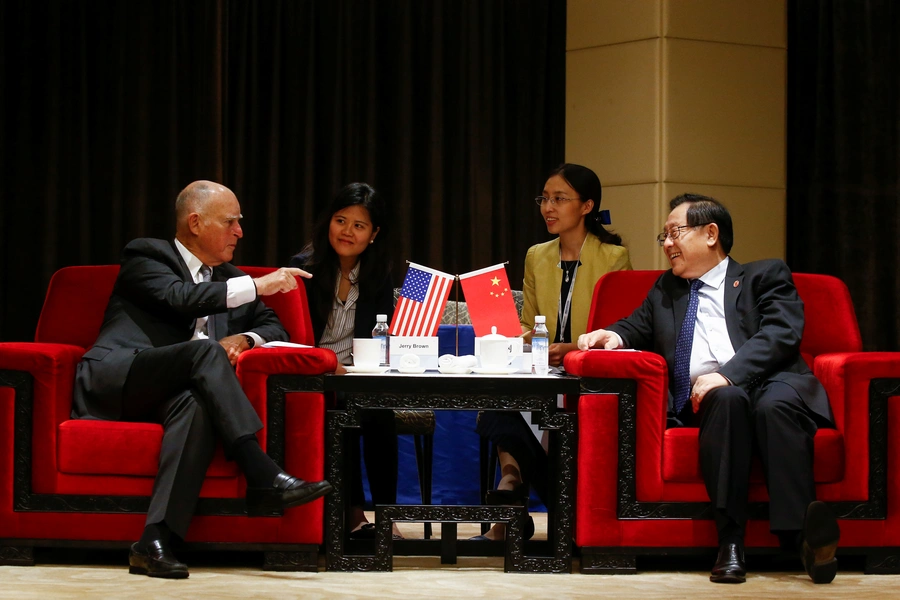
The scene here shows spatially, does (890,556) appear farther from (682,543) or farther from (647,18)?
(647,18)

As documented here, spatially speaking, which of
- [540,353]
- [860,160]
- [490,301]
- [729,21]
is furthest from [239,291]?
→ [860,160]

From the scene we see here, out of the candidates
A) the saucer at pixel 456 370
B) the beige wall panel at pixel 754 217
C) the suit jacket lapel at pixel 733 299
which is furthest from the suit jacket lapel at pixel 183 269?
the beige wall panel at pixel 754 217

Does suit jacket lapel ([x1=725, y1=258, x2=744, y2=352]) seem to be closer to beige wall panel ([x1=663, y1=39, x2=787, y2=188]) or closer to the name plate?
the name plate

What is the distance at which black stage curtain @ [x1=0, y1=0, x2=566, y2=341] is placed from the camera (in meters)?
5.21

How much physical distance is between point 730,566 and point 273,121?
3.69 metres

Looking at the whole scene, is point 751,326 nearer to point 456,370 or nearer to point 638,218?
point 456,370

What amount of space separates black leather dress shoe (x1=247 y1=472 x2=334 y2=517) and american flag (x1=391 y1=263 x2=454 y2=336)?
61cm

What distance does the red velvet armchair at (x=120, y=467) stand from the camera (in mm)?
2840

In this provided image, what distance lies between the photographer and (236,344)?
316cm

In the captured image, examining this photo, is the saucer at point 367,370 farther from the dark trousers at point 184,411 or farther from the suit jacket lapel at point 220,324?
the suit jacket lapel at point 220,324

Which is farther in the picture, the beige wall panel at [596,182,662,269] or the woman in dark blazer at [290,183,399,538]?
the beige wall panel at [596,182,662,269]

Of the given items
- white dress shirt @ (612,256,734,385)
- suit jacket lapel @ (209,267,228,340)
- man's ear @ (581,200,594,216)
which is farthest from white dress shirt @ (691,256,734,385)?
suit jacket lapel @ (209,267,228,340)

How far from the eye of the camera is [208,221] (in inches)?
130

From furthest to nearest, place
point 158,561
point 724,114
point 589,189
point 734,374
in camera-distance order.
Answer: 1. point 724,114
2. point 589,189
3. point 734,374
4. point 158,561
